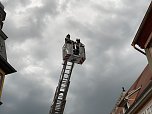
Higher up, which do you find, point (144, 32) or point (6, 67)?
point (6, 67)

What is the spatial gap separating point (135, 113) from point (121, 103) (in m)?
3.62

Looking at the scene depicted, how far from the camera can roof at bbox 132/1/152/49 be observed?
1902cm

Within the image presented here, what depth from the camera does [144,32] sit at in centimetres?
2014

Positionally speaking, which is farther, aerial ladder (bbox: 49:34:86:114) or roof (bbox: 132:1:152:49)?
aerial ladder (bbox: 49:34:86:114)

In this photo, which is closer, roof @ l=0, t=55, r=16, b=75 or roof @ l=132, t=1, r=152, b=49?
roof @ l=132, t=1, r=152, b=49

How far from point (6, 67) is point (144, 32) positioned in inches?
531

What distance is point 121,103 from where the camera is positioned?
91.7 feet

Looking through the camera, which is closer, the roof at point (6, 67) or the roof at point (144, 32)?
the roof at point (144, 32)

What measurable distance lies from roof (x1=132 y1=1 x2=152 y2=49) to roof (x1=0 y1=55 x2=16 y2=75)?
39.3 feet

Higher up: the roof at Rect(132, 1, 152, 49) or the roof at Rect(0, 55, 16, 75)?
the roof at Rect(0, 55, 16, 75)

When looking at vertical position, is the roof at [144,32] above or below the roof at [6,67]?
below

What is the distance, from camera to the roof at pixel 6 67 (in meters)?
27.3

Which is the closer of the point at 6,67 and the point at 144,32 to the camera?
the point at 144,32

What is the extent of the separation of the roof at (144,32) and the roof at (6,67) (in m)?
12.0
